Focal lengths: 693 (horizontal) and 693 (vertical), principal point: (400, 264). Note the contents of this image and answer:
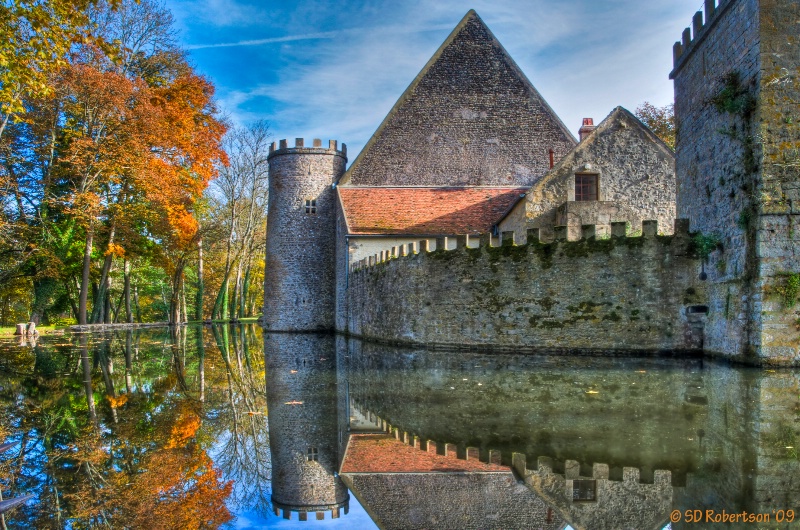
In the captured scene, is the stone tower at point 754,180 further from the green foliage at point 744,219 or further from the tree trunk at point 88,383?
the tree trunk at point 88,383

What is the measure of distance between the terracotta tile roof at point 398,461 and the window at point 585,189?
16.5 metres

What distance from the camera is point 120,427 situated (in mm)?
7660

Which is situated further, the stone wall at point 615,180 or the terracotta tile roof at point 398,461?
the stone wall at point 615,180

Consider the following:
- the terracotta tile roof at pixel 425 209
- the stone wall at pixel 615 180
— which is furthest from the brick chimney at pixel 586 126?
the stone wall at pixel 615 180

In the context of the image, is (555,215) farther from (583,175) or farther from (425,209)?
(425,209)

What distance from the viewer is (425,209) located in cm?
2670

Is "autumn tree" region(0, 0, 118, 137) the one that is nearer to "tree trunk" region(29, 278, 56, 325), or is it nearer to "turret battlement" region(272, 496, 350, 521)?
"turret battlement" region(272, 496, 350, 521)

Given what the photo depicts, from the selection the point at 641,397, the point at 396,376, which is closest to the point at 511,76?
the point at 396,376

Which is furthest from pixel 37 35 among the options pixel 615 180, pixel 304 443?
pixel 615 180

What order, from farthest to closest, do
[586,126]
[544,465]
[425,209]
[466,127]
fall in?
1. [466,127]
2. [586,126]
3. [425,209]
4. [544,465]

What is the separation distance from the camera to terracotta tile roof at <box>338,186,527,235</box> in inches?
1005

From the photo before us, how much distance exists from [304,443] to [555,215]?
16.1 m

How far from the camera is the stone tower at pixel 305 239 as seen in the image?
30.1 m

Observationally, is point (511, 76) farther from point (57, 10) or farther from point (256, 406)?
point (256, 406)
